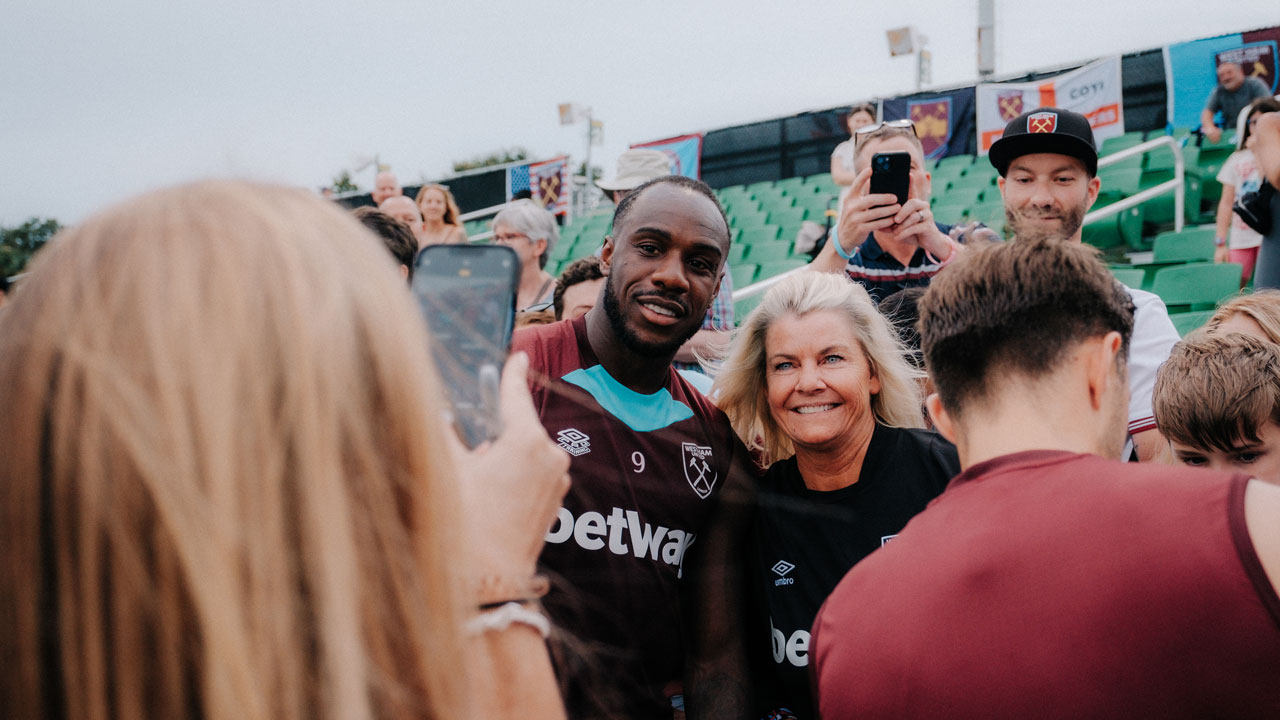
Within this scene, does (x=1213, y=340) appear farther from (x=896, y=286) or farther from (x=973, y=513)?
(x=973, y=513)

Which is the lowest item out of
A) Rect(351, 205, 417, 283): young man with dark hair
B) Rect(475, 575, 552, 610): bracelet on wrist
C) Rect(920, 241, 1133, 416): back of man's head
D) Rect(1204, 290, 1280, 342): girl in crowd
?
Rect(1204, 290, 1280, 342): girl in crowd

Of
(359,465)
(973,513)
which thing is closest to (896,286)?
(973,513)

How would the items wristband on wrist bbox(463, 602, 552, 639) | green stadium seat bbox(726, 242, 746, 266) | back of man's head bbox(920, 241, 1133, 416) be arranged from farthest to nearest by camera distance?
green stadium seat bbox(726, 242, 746, 266) < back of man's head bbox(920, 241, 1133, 416) < wristband on wrist bbox(463, 602, 552, 639)

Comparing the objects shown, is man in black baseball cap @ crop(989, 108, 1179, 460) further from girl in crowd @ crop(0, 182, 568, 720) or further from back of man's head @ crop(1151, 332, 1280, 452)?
girl in crowd @ crop(0, 182, 568, 720)

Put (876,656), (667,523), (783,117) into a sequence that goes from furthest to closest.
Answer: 1. (783,117)
2. (667,523)
3. (876,656)

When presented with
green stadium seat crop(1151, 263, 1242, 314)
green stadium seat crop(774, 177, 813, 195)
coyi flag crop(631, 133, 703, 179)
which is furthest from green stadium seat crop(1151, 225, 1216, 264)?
coyi flag crop(631, 133, 703, 179)

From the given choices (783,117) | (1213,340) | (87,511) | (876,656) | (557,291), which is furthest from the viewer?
(783,117)

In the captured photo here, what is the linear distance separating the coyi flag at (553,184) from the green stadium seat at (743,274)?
6275 mm

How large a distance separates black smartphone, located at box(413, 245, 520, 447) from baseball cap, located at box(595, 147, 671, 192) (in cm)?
385

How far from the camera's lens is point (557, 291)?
3525mm

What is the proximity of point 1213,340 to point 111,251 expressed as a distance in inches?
91.5

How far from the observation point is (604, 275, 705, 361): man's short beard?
6.68ft

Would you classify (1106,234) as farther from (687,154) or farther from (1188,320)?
(687,154)

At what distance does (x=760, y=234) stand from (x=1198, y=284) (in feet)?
20.1
